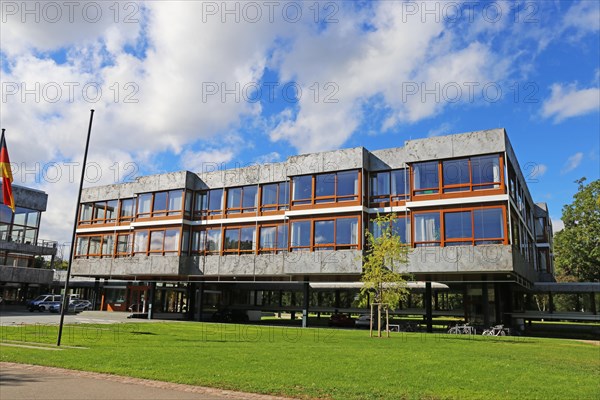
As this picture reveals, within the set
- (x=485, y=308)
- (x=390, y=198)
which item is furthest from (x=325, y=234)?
(x=485, y=308)

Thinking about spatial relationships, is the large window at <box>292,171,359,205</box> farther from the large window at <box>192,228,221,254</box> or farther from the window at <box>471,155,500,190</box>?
the large window at <box>192,228,221,254</box>

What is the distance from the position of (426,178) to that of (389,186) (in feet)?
9.35

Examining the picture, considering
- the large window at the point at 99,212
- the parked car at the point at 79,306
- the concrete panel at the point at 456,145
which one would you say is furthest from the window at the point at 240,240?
the parked car at the point at 79,306

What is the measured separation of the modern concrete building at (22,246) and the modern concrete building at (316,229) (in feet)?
19.1

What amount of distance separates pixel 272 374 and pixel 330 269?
1972cm

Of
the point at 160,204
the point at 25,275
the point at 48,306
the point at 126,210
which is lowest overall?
the point at 48,306

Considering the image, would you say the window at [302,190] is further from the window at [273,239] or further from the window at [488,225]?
the window at [488,225]

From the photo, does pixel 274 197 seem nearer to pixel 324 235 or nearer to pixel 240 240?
pixel 240 240

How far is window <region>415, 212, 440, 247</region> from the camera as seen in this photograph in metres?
28.5

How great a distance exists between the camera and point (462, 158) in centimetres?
2852

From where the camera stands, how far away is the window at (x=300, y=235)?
3244 centimetres

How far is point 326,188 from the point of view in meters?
32.5

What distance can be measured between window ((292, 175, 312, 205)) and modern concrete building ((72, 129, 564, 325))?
73 millimetres

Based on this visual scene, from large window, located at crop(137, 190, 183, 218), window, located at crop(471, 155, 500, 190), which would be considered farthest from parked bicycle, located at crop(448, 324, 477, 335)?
large window, located at crop(137, 190, 183, 218)
